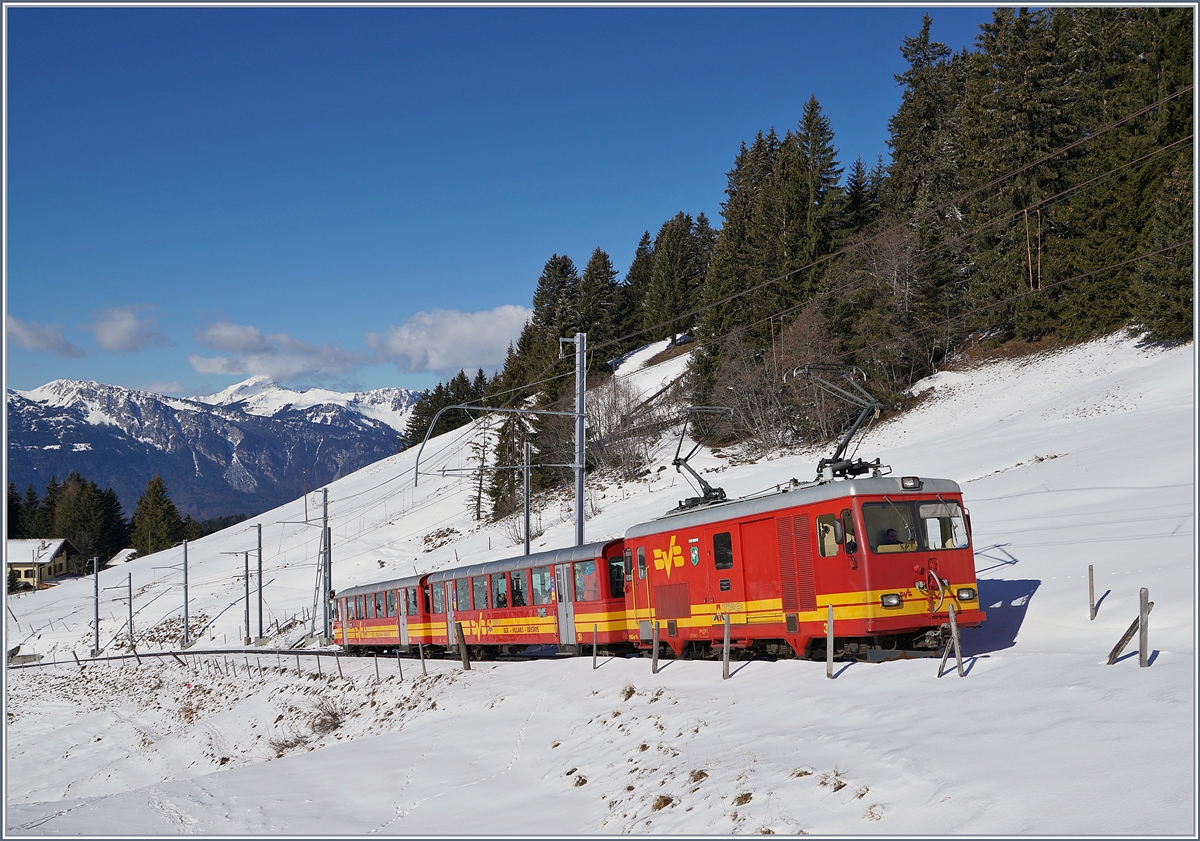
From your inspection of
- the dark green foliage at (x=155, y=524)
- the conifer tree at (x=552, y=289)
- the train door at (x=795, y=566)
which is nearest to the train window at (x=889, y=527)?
the train door at (x=795, y=566)

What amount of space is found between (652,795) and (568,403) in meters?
54.3

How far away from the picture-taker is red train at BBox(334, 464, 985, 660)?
1505 centimetres

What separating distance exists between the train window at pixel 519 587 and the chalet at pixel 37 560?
346 feet

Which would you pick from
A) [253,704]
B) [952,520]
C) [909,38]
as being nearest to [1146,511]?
[952,520]

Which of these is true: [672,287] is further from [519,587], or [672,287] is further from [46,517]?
Answer: [46,517]

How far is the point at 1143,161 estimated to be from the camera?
4559 centimetres

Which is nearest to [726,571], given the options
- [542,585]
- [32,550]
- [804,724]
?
[804,724]

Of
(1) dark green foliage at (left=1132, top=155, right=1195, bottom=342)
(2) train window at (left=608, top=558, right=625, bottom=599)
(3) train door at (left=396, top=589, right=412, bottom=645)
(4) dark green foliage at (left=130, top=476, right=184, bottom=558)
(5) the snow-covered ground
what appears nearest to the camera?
(5) the snow-covered ground

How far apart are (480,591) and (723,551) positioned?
12318 millimetres

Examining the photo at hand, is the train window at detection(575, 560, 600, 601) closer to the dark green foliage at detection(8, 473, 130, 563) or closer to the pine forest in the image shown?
the pine forest

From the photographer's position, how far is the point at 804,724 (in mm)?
12367

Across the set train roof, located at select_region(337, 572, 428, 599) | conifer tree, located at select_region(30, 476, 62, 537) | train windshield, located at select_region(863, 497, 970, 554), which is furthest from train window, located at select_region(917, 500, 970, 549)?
conifer tree, located at select_region(30, 476, 62, 537)

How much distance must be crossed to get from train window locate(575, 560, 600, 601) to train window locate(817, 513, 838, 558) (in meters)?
8.53

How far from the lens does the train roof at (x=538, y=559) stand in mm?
23309
